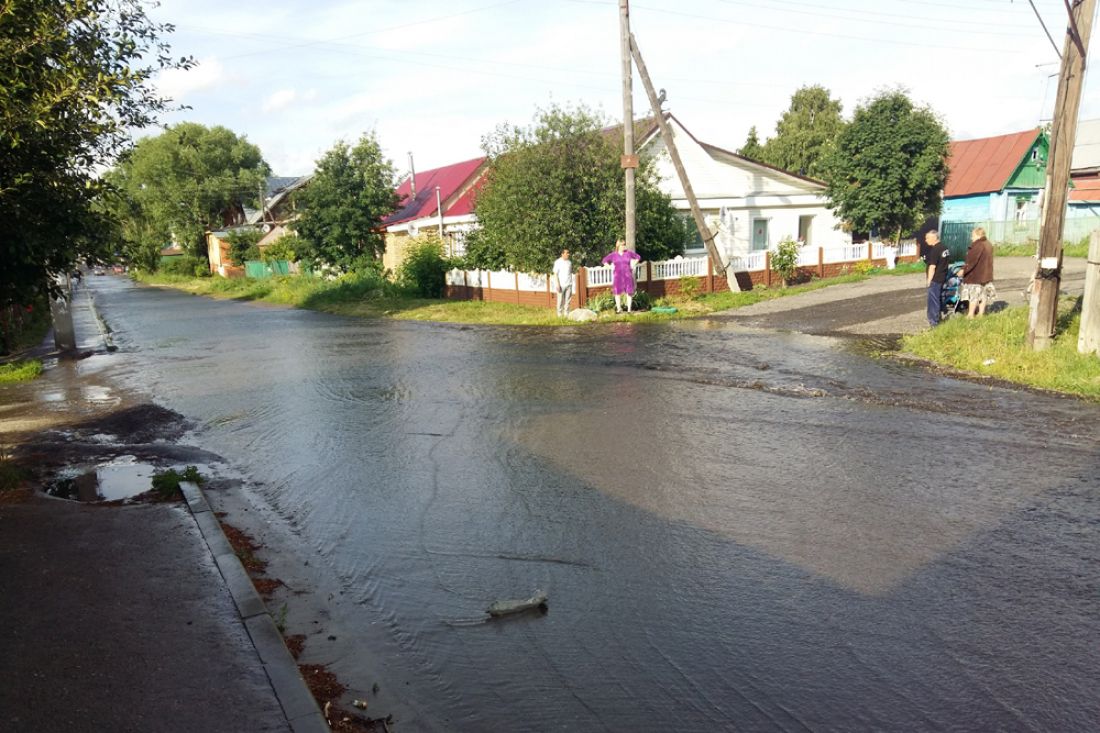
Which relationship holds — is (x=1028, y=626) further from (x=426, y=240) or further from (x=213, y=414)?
(x=426, y=240)

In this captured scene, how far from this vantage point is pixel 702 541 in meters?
5.57

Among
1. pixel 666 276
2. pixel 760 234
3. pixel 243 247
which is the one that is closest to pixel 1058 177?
pixel 666 276

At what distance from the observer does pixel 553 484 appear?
7008 millimetres

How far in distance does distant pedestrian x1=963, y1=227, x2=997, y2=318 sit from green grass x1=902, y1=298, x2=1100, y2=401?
0.52 m

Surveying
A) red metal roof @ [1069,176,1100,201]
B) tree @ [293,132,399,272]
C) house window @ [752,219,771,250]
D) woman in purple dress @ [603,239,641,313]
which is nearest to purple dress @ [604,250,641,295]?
woman in purple dress @ [603,239,641,313]

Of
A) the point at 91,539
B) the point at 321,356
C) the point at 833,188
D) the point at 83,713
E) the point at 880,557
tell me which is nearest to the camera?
the point at 83,713

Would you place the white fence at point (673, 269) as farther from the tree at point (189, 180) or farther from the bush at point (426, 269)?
the tree at point (189, 180)

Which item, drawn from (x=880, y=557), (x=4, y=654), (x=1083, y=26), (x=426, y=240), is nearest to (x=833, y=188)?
(x=426, y=240)

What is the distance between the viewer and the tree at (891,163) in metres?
27.5

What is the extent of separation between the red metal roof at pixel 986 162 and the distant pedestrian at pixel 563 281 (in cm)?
2283

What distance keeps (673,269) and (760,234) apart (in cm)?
857

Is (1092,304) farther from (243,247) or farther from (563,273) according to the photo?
(243,247)

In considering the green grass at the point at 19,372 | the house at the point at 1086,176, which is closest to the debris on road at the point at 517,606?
the green grass at the point at 19,372

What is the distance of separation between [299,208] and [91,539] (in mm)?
37541
